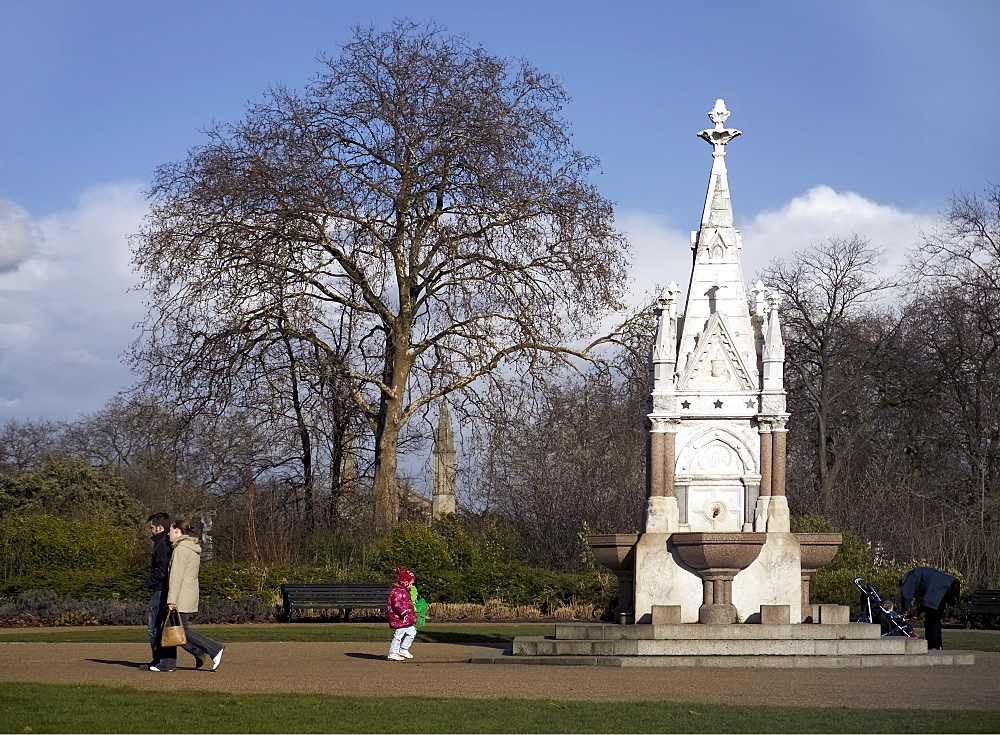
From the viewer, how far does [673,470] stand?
19.5 metres

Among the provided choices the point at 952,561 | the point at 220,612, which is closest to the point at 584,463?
the point at 952,561

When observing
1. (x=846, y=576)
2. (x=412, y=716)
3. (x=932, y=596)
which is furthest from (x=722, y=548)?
(x=846, y=576)

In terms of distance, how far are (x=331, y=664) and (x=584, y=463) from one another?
2022 cm

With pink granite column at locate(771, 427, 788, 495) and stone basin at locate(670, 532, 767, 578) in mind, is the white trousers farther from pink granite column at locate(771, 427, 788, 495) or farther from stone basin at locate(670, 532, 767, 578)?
pink granite column at locate(771, 427, 788, 495)

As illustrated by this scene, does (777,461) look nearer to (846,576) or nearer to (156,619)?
(846,576)

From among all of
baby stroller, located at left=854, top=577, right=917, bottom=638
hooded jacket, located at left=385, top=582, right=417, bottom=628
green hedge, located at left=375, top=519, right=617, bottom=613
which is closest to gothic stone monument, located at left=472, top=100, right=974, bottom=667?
hooded jacket, located at left=385, top=582, right=417, bottom=628

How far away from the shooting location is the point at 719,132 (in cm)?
2088

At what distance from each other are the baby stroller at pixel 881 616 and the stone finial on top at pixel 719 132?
22.6 feet

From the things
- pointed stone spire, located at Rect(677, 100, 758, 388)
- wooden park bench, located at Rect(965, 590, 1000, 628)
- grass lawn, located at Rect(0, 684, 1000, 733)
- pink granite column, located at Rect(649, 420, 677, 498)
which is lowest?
grass lawn, located at Rect(0, 684, 1000, 733)

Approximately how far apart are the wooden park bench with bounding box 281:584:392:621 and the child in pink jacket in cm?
829

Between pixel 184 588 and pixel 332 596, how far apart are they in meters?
11.3

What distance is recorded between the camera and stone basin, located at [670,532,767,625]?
1833cm

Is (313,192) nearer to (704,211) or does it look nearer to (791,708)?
(704,211)

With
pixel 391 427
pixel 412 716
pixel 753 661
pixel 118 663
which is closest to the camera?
pixel 412 716
